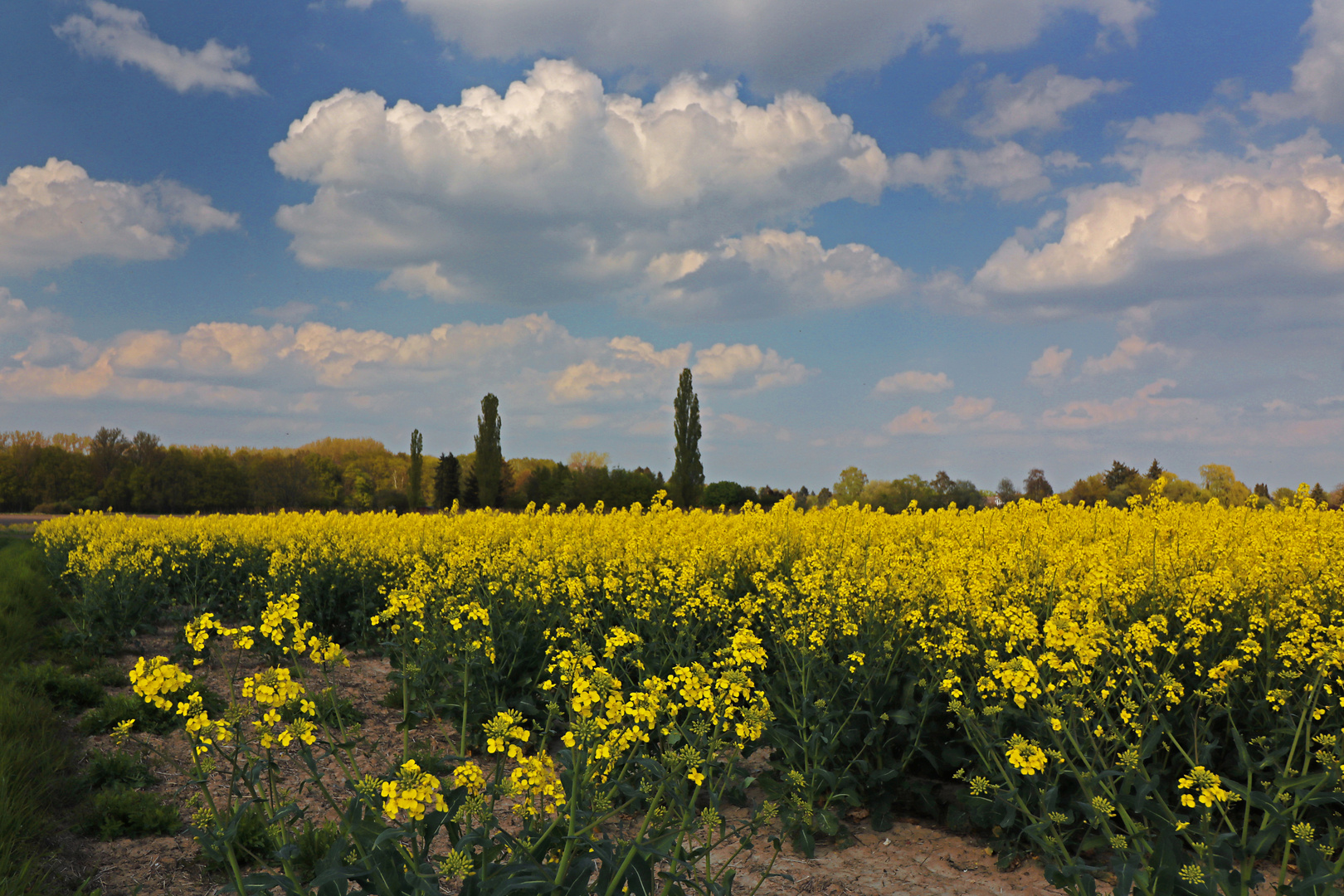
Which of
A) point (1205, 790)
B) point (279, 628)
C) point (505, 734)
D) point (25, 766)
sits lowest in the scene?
point (25, 766)

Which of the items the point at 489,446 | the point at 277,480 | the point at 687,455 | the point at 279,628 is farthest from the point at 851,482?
the point at 277,480

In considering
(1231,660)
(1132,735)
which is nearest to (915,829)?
(1132,735)

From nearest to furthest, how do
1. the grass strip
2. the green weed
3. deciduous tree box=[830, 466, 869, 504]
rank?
the grass strip, the green weed, deciduous tree box=[830, 466, 869, 504]

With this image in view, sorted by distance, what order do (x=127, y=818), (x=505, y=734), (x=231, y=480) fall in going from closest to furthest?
Result: (x=505, y=734)
(x=127, y=818)
(x=231, y=480)

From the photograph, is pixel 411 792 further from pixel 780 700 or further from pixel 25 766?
pixel 25 766

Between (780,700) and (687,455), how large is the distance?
29329mm

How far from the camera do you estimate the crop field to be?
2404 millimetres

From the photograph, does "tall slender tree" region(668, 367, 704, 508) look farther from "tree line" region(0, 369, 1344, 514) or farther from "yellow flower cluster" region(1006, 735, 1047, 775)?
"yellow flower cluster" region(1006, 735, 1047, 775)

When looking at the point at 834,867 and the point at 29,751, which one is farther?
the point at 29,751

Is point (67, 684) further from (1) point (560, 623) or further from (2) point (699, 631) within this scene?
(2) point (699, 631)

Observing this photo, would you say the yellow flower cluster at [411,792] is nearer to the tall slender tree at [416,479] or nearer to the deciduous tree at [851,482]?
the deciduous tree at [851,482]

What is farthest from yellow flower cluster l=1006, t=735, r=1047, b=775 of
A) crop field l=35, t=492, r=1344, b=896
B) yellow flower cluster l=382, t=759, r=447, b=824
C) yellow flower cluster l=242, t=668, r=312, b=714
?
yellow flower cluster l=242, t=668, r=312, b=714

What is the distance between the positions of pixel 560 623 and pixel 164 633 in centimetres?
716

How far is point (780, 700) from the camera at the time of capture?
4066 mm
